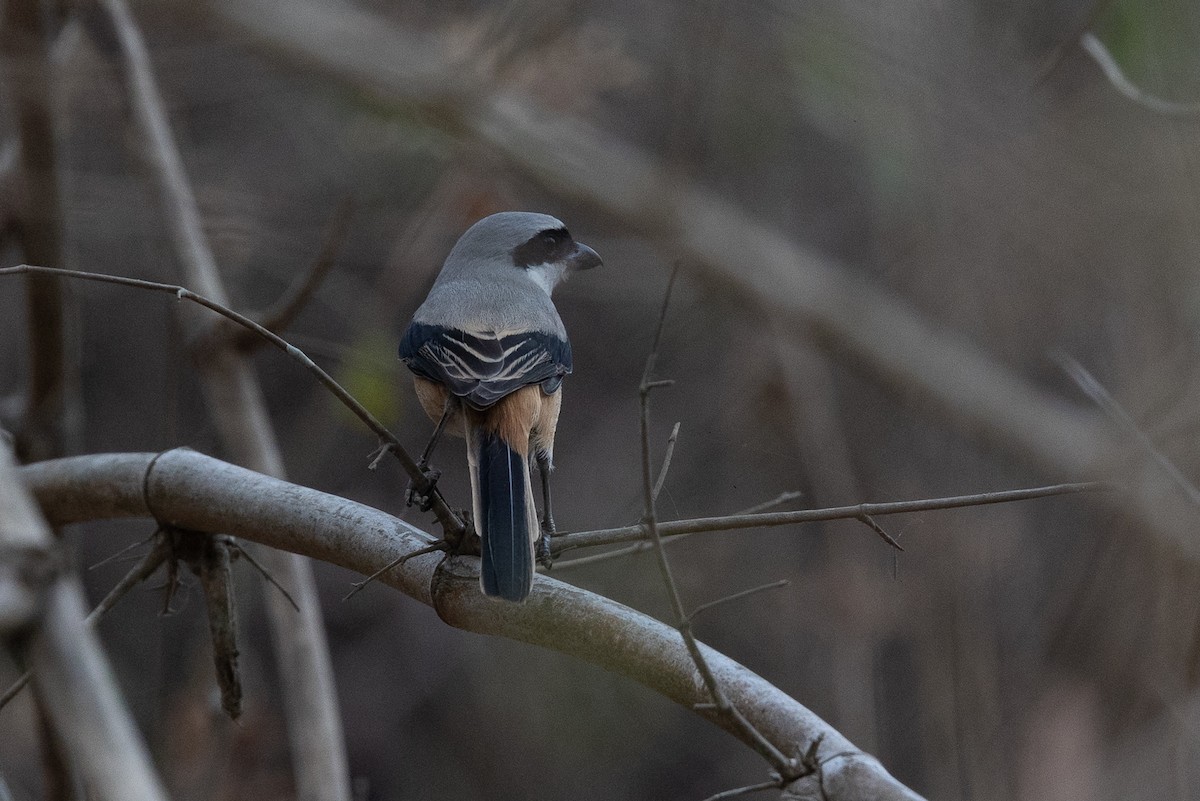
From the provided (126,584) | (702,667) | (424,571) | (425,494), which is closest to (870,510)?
(702,667)

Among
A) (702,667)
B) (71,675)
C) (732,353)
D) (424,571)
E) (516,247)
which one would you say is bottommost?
(732,353)

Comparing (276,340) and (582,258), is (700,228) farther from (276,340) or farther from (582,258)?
(276,340)

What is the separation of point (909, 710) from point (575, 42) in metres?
4.55

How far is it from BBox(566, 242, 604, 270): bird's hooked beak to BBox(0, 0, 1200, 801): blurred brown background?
642mm

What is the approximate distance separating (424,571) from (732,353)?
527 cm

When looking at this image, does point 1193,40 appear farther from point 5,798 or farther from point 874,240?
point 5,798

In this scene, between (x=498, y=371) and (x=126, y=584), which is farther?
(x=498, y=371)

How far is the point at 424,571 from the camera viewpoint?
220 centimetres

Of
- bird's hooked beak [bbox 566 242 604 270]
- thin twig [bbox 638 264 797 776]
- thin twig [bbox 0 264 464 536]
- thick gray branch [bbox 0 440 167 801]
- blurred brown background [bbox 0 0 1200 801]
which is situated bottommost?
blurred brown background [bbox 0 0 1200 801]

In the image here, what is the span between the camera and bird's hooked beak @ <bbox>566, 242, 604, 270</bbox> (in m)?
3.72

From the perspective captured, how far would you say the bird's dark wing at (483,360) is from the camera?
2686 millimetres

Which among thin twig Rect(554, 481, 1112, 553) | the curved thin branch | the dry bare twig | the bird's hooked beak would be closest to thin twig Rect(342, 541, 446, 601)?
the curved thin branch

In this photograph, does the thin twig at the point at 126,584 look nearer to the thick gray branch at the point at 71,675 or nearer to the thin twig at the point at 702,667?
the thin twig at the point at 702,667

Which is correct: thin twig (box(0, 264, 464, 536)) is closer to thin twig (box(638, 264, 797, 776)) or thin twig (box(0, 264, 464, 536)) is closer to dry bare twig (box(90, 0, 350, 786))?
thin twig (box(638, 264, 797, 776))
